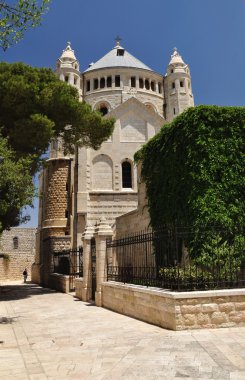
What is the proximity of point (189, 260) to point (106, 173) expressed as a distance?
1729 centimetres

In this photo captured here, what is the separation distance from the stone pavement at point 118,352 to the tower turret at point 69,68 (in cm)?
3464

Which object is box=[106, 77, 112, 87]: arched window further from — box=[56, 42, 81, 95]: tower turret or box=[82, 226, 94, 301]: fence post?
box=[82, 226, 94, 301]: fence post

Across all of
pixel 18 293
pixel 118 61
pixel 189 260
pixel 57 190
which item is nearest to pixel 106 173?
pixel 57 190

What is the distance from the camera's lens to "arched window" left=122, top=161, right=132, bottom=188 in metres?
26.6

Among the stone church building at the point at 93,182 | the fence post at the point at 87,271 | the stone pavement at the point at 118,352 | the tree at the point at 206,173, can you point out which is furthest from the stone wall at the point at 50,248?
the stone pavement at the point at 118,352

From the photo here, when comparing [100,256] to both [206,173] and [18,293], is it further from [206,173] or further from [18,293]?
[18,293]

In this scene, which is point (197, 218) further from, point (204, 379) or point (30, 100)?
point (30, 100)

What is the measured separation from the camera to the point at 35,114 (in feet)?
52.7

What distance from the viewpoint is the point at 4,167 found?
11.0m

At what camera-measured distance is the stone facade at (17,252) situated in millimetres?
38875

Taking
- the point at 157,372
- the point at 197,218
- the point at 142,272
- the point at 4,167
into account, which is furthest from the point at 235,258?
the point at 4,167

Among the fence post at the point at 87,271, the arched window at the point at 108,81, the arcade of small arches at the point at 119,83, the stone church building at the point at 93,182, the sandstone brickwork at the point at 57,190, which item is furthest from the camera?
the arched window at the point at 108,81

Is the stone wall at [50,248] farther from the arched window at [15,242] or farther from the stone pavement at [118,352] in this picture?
the arched window at [15,242]

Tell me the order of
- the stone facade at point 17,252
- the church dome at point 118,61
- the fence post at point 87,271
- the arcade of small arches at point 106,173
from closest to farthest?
the fence post at point 87,271, the arcade of small arches at point 106,173, the stone facade at point 17,252, the church dome at point 118,61
